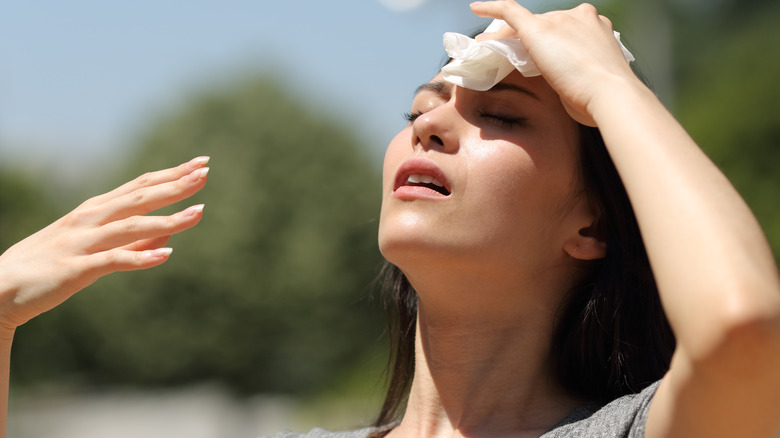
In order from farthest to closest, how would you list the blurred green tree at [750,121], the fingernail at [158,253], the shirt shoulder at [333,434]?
the blurred green tree at [750,121], the shirt shoulder at [333,434], the fingernail at [158,253]

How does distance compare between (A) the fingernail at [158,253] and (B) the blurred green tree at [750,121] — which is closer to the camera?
(A) the fingernail at [158,253]

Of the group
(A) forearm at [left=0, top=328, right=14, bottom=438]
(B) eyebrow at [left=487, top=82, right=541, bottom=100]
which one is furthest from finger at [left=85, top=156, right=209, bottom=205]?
(B) eyebrow at [left=487, top=82, right=541, bottom=100]

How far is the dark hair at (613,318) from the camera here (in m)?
2.77

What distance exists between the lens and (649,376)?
9.03ft

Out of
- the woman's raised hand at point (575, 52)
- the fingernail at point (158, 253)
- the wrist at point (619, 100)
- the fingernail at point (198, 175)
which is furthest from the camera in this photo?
the fingernail at point (198, 175)

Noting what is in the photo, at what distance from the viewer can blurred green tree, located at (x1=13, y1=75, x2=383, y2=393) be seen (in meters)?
21.2

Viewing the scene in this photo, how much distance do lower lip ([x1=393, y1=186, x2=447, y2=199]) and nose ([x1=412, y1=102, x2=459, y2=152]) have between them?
142mm

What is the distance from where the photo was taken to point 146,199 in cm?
259

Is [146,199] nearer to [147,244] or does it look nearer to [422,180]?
[147,244]

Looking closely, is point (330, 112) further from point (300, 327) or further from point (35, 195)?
point (35, 195)

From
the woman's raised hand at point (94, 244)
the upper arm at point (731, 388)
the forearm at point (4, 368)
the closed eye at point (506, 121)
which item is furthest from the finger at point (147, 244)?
the upper arm at point (731, 388)

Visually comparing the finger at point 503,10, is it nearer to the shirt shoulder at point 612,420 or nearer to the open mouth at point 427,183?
the open mouth at point 427,183

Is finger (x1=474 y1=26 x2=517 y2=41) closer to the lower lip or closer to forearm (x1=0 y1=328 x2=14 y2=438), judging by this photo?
the lower lip

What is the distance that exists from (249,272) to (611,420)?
19571 mm
